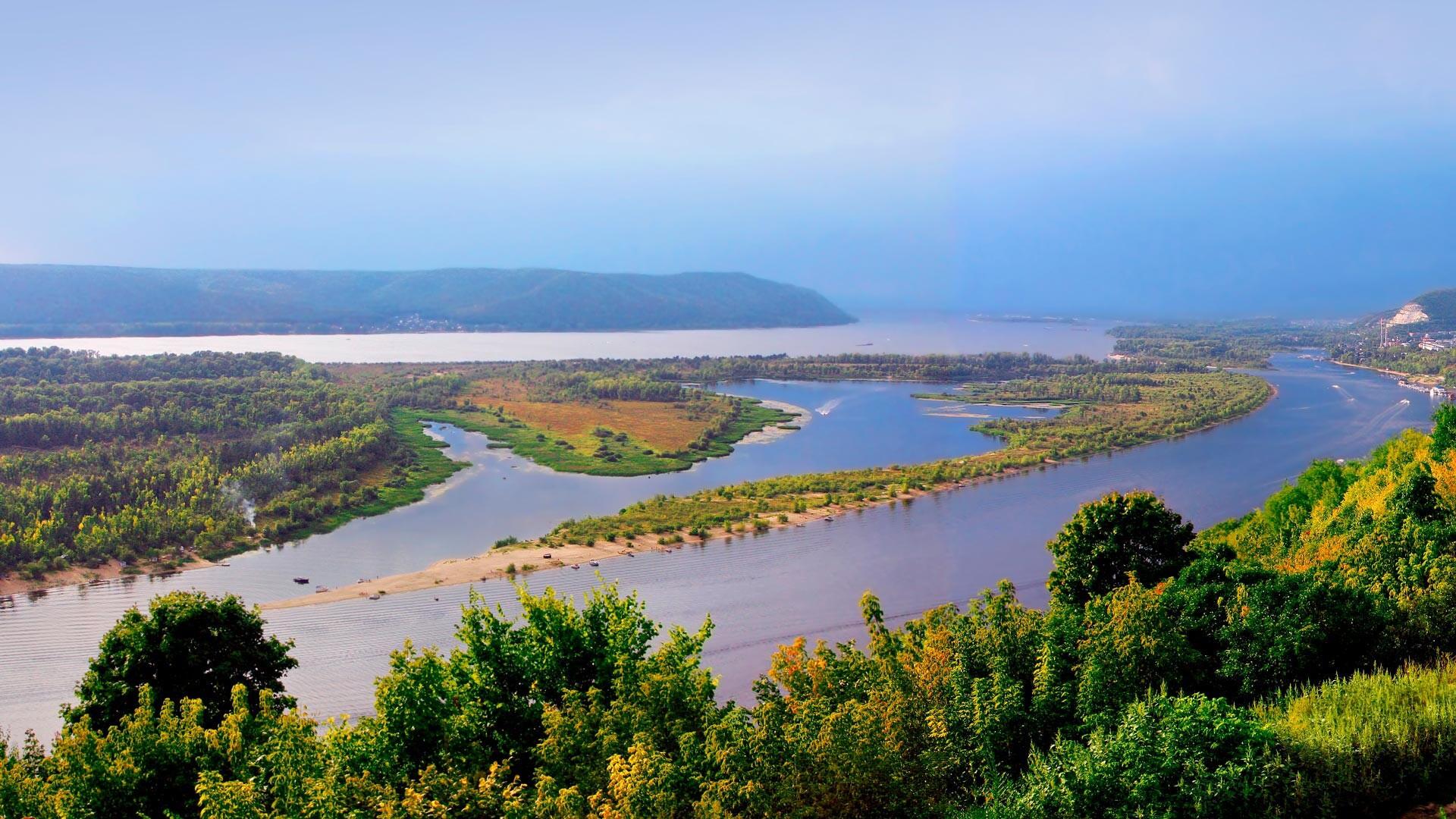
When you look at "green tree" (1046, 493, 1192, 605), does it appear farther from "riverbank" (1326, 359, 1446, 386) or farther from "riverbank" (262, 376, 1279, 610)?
"riverbank" (1326, 359, 1446, 386)

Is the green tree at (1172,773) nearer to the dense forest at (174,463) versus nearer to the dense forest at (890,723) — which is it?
the dense forest at (890,723)

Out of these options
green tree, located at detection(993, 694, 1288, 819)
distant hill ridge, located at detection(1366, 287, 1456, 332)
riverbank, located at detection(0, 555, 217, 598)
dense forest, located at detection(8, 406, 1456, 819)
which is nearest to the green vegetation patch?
riverbank, located at detection(0, 555, 217, 598)

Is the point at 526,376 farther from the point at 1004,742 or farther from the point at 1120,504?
the point at 1004,742

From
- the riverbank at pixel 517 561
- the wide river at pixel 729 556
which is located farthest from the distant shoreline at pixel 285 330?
the riverbank at pixel 517 561

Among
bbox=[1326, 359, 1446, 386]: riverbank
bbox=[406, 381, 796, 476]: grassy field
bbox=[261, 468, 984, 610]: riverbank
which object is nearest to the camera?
bbox=[261, 468, 984, 610]: riverbank

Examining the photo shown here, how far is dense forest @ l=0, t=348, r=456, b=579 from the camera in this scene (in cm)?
2392

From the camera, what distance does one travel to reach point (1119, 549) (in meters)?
14.6

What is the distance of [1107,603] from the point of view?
36.9 ft

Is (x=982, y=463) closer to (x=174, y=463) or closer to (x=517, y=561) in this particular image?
(x=517, y=561)

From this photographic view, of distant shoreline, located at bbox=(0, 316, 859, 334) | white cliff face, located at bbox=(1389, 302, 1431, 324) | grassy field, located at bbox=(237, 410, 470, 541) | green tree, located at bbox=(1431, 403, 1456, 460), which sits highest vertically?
white cliff face, located at bbox=(1389, 302, 1431, 324)

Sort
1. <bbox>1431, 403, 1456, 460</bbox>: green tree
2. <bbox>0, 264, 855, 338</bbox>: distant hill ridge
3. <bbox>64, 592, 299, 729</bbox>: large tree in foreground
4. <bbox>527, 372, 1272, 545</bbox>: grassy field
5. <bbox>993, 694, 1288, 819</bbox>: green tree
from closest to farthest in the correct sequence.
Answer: <bbox>993, 694, 1288, 819</bbox>: green tree → <bbox>64, 592, 299, 729</bbox>: large tree in foreground → <bbox>1431, 403, 1456, 460</bbox>: green tree → <bbox>527, 372, 1272, 545</bbox>: grassy field → <bbox>0, 264, 855, 338</bbox>: distant hill ridge

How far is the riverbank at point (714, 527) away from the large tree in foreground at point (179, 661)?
9513 millimetres

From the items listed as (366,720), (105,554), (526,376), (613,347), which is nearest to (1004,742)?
(366,720)

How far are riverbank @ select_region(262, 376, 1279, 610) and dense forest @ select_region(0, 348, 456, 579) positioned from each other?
619cm
